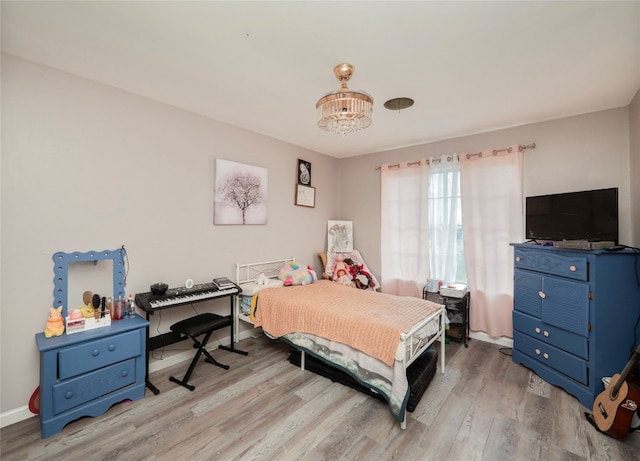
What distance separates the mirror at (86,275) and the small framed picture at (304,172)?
2458 millimetres

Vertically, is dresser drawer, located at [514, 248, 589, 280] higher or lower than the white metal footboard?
higher

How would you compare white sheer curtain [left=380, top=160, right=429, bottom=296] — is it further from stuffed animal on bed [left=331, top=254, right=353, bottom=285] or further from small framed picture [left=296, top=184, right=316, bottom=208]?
small framed picture [left=296, top=184, right=316, bottom=208]

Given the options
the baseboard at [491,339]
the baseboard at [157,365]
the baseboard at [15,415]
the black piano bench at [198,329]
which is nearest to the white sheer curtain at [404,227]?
the baseboard at [491,339]

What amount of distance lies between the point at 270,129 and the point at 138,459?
3.26 metres

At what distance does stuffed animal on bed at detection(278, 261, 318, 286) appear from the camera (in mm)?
3533

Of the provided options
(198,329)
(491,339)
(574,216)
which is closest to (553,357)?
(491,339)

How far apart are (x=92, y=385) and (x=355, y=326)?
2045mm

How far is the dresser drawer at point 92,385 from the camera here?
1926mm

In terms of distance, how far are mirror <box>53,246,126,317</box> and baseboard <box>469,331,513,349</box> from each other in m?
4.05

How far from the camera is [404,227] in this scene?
13.6ft

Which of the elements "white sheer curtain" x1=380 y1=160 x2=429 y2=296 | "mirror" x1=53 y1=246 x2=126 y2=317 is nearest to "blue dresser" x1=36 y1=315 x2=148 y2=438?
"mirror" x1=53 y1=246 x2=126 y2=317

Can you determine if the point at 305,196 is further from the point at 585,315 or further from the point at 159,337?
the point at 585,315

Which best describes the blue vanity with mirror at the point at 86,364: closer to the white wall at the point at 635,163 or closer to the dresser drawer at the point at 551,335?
the dresser drawer at the point at 551,335

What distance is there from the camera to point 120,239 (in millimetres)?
2504
